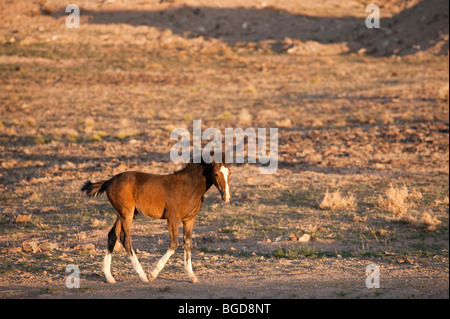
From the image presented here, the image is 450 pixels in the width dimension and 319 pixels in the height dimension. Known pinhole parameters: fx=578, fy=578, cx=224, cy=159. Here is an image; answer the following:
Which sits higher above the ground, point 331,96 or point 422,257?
point 331,96

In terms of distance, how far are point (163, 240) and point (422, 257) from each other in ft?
17.4

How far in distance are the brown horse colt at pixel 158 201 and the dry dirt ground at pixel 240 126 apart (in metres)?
0.49

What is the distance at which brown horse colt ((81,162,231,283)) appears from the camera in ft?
29.8

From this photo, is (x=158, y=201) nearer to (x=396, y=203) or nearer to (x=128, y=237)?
(x=128, y=237)

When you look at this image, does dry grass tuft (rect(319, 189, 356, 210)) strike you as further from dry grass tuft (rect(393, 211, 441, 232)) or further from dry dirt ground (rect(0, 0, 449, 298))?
dry grass tuft (rect(393, 211, 441, 232))

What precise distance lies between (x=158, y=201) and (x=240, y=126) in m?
18.8

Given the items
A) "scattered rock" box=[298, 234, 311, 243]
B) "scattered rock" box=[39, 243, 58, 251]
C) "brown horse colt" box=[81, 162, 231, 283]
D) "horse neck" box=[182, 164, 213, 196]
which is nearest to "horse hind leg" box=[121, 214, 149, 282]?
"brown horse colt" box=[81, 162, 231, 283]

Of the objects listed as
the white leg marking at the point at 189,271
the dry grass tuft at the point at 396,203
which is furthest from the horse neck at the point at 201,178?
the dry grass tuft at the point at 396,203

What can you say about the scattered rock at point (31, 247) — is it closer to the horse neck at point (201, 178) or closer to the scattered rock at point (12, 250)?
the scattered rock at point (12, 250)

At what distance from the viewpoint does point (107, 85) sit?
38.5 metres

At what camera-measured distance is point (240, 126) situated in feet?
91.1

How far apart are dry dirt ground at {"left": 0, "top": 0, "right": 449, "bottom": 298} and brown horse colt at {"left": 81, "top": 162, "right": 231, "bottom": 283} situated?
0.49m
